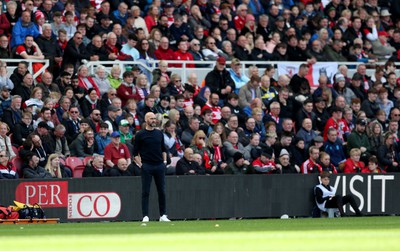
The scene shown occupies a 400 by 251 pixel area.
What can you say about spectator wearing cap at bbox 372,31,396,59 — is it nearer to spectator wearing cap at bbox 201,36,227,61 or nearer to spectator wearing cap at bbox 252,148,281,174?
spectator wearing cap at bbox 201,36,227,61

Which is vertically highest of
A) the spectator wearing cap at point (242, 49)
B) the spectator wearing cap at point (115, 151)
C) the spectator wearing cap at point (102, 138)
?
the spectator wearing cap at point (242, 49)

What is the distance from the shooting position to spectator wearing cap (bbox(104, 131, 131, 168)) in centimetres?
2552

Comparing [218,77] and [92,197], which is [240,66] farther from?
[92,197]

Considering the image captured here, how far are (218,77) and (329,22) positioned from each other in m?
6.28

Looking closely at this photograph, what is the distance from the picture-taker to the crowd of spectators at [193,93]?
2572 cm

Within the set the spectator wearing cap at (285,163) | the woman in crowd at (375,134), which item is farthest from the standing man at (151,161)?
the woman in crowd at (375,134)

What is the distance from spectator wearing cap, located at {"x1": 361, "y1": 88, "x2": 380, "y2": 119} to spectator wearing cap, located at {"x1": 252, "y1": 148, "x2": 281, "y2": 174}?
16.0 ft

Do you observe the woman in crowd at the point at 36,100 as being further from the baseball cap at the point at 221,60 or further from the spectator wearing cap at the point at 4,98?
the baseball cap at the point at 221,60

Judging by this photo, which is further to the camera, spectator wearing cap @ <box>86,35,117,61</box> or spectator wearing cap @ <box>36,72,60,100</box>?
spectator wearing cap @ <box>86,35,117,61</box>

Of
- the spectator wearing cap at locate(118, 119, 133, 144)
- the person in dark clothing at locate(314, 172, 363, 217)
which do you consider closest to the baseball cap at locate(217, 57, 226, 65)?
the spectator wearing cap at locate(118, 119, 133, 144)

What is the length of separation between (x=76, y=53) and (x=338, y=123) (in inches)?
275

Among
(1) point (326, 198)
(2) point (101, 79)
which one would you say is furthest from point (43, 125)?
(1) point (326, 198)

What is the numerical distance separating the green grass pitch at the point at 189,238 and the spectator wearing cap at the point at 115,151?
17.1 feet

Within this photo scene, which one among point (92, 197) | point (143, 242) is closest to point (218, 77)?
point (92, 197)
